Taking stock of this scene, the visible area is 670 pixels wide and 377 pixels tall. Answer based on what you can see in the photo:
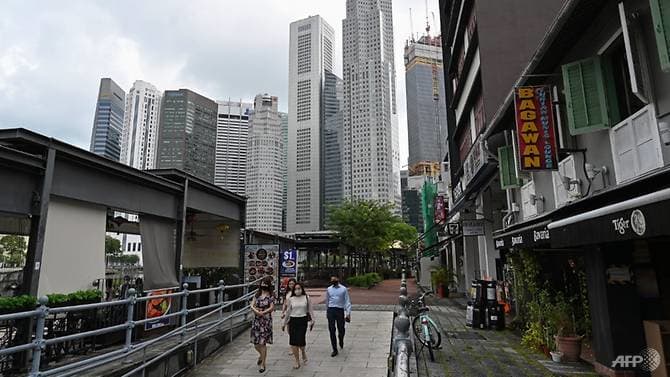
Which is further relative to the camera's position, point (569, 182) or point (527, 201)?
point (527, 201)

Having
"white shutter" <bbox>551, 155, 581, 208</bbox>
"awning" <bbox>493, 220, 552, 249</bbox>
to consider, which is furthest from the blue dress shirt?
"white shutter" <bbox>551, 155, 581, 208</bbox>

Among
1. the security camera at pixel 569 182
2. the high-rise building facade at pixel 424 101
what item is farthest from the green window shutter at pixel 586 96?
the high-rise building facade at pixel 424 101

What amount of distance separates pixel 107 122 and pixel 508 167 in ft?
291

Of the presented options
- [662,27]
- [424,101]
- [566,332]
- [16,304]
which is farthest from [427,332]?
[424,101]

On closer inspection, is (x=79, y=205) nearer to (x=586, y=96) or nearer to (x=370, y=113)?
(x=586, y=96)

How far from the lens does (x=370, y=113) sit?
83.5 m

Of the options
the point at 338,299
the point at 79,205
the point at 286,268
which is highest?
the point at 79,205

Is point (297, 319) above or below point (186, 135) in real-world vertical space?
below

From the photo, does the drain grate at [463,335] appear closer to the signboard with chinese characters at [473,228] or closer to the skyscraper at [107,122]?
the signboard with chinese characters at [473,228]

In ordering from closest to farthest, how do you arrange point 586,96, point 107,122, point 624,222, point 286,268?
1. point 624,222
2. point 586,96
3. point 286,268
4. point 107,122

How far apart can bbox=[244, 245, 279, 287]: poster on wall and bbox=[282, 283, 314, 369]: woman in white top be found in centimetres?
612

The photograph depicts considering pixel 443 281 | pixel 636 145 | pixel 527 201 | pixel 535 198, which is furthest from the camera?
pixel 443 281

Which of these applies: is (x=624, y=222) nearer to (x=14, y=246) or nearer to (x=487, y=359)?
(x=487, y=359)

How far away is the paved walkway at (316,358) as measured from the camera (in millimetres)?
6949
